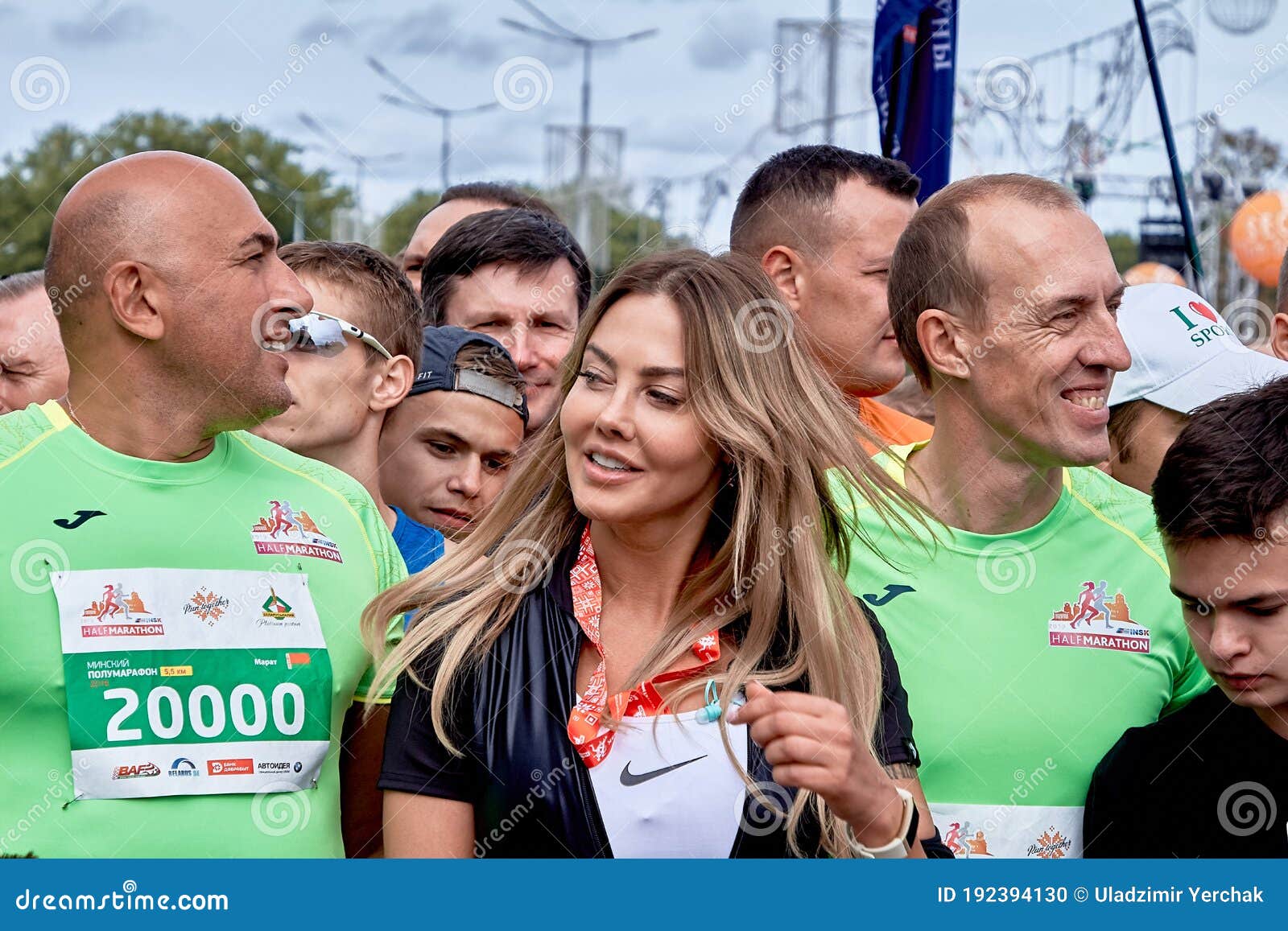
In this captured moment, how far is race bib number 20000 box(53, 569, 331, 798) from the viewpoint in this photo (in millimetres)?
2842

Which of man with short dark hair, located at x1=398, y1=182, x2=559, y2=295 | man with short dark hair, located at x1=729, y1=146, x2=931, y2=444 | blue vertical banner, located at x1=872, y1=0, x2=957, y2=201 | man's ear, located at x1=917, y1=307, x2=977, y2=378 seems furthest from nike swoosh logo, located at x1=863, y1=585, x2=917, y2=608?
man with short dark hair, located at x1=398, y1=182, x2=559, y2=295

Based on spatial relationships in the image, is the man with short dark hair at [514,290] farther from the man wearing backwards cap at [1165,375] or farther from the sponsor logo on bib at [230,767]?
the sponsor logo on bib at [230,767]

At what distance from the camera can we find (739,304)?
3051 mm

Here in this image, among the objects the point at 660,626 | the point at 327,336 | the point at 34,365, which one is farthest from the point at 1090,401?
the point at 34,365

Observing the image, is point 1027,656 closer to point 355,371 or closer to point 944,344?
point 944,344

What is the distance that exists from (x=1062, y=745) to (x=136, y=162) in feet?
7.96

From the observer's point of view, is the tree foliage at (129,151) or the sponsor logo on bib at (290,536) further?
the tree foliage at (129,151)

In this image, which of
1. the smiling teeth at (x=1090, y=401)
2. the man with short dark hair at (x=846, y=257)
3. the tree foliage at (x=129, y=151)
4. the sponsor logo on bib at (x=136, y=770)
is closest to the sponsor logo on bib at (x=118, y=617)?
the sponsor logo on bib at (x=136, y=770)

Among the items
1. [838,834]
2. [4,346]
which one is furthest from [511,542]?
[4,346]

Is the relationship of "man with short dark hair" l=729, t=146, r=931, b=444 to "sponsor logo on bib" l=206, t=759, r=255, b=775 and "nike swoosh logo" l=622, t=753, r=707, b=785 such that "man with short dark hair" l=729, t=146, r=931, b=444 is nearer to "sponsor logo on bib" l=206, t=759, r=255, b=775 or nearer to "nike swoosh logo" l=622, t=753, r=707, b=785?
"nike swoosh logo" l=622, t=753, r=707, b=785

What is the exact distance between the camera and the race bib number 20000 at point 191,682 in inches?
112

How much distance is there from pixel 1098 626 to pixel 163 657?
2.07 meters
